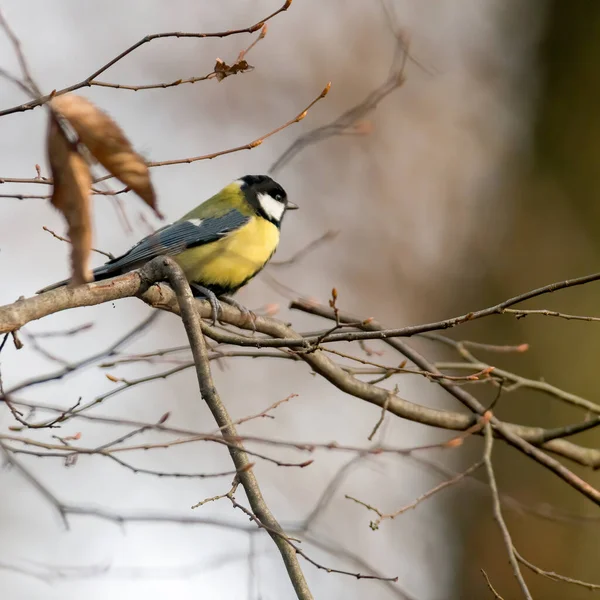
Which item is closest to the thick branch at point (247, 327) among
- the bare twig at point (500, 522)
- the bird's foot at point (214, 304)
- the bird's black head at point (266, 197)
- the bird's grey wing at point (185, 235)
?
the bird's foot at point (214, 304)

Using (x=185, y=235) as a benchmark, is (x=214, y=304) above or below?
below

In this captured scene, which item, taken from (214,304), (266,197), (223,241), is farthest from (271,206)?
(214,304)

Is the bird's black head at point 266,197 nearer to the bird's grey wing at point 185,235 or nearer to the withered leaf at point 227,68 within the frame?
the bird's grey wing at point 185,235

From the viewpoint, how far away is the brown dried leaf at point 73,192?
0.75 meters

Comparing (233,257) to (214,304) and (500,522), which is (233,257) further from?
(500,522)

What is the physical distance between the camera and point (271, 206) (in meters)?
Answer: 3.48

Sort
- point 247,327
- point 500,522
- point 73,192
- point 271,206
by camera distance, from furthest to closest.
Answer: point 271,206
point 247,327
point 500,522
point 73,192

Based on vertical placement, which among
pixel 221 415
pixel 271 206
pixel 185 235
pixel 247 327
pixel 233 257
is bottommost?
pixel 221 415

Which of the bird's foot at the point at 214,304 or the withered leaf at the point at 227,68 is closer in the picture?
the withered leaf at the point at 227,68

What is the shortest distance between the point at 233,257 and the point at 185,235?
0.23 metres

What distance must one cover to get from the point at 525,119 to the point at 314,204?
1.71 meters

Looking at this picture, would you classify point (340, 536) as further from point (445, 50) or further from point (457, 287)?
point (445, 50)

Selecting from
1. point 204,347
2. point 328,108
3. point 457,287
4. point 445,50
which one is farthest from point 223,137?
point 204,347

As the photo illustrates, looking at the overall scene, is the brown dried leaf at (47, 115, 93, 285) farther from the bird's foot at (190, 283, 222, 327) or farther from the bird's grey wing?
the bird's grey wing
